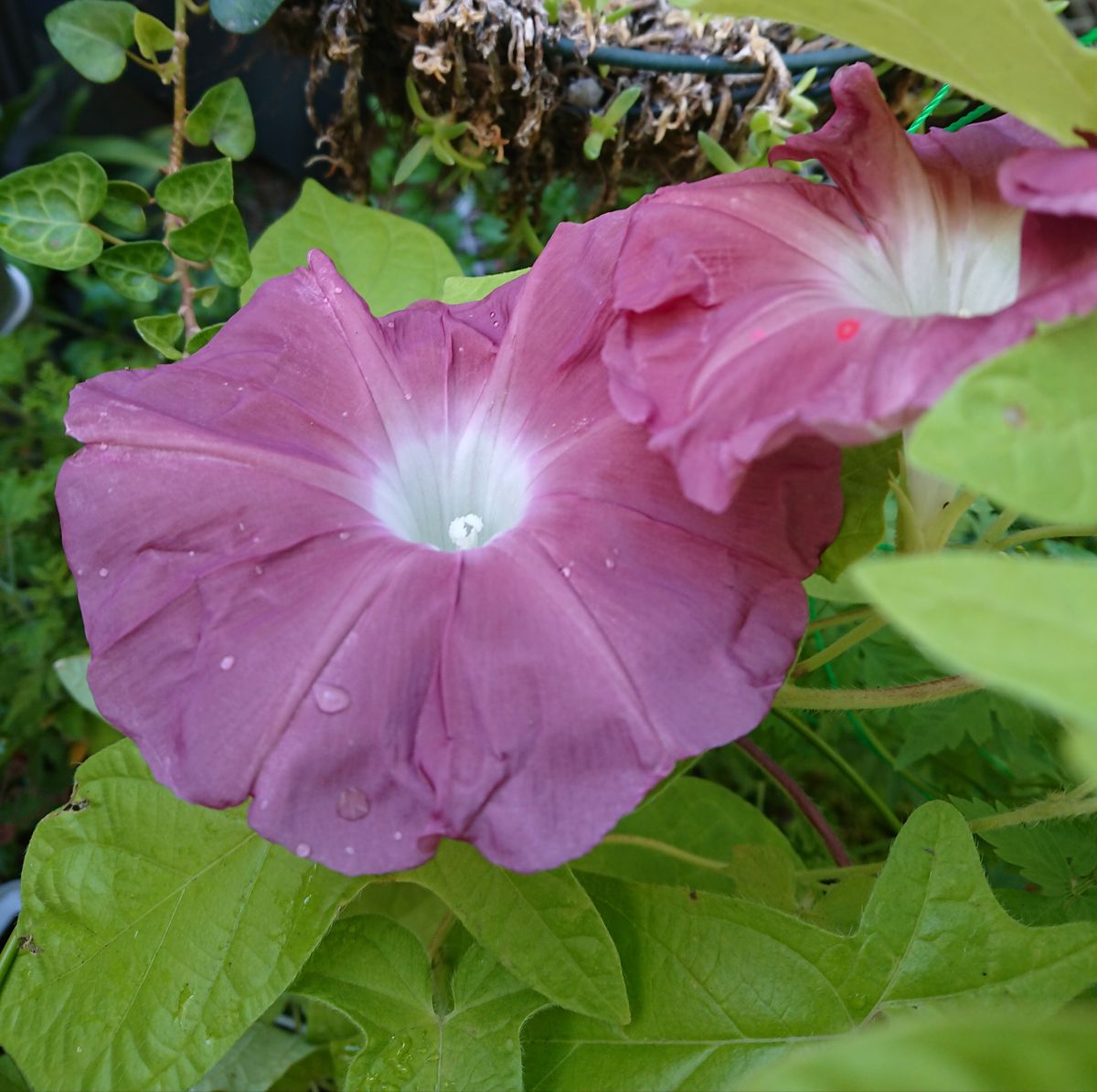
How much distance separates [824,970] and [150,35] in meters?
1.01

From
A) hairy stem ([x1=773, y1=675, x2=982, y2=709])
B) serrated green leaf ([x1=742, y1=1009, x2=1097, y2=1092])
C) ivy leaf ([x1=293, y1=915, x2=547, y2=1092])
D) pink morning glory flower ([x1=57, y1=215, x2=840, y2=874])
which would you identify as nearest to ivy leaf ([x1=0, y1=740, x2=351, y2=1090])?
ivy leaf ([x1=293, y1=915, x2=547, y2=1092])

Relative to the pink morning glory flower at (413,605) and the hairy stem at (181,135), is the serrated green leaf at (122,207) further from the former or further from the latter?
the pink morning glory flower at (413,605)

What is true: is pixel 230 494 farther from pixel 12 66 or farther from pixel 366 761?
pixel 12 66

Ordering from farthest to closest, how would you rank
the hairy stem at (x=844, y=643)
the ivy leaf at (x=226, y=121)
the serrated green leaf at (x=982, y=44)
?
the ivy leaf at (x=226, y=121)
the hairy stem at (x=844, y=643)
the serrated green leaf at (x=982, y=44)

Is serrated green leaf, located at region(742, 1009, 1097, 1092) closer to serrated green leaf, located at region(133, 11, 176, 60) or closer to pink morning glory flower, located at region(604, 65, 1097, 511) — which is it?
pink morning glory flower, located at region(604, 65, 1097, 511)

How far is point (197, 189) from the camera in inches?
38.3

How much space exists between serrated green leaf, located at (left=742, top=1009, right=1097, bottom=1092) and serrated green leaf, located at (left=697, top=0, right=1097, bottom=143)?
378 mm

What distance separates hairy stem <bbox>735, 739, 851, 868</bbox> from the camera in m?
0.94

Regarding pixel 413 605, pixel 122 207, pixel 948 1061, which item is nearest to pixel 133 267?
pixel 122 207

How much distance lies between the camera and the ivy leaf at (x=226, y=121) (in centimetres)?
101

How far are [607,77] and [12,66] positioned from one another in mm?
2360

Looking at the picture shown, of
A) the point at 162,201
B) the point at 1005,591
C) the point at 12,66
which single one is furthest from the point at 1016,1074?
the point at 12,66

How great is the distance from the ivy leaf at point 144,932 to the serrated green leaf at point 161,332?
0.36 meters

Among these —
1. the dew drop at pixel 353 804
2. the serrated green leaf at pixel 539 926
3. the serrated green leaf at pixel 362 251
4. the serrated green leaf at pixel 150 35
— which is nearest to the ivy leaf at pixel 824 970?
the serrated green leaf at pixel 539 926
